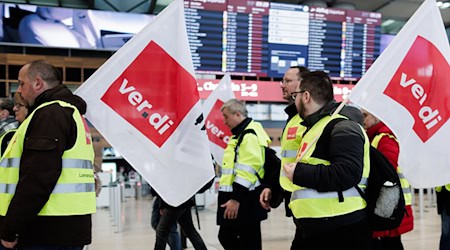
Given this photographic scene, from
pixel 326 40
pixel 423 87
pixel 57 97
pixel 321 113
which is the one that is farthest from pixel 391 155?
pixel 326 40

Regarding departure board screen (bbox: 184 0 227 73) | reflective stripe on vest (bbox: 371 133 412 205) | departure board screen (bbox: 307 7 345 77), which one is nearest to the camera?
reflective stripe on vest (bbox: 371 133 412 205)

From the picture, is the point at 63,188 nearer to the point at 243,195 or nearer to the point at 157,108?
the point at 157,108

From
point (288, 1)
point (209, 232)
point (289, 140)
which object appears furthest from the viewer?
point (288, 1)

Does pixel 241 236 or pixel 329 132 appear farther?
pixel 241 236

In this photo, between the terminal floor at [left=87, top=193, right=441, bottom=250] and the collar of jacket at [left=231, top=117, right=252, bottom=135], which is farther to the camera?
the terminal floor at [left=87, top=193, right=441, bottom=250]

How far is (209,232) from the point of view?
22.9ft

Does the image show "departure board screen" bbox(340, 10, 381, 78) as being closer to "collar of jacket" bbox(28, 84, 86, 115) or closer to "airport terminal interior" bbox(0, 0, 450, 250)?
"airport terminal interior" bbox(0, 0, 450, 250)

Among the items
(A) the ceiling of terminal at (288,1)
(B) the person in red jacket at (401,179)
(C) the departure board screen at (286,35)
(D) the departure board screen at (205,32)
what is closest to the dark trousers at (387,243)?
(B) the person in red jacket at (401,179)

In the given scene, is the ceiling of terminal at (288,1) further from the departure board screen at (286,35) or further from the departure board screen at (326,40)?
the departure board screen at (286,35)

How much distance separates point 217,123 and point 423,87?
3.70 meters

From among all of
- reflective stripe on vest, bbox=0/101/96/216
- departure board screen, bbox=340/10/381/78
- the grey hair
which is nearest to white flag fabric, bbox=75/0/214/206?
reflective stripe on vest, bbox=0/101/96/216

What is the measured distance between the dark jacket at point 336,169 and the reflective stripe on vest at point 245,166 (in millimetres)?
1289

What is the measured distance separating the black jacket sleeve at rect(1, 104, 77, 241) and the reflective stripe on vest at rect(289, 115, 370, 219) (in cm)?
114

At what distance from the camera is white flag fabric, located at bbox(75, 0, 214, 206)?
2.78 metres
